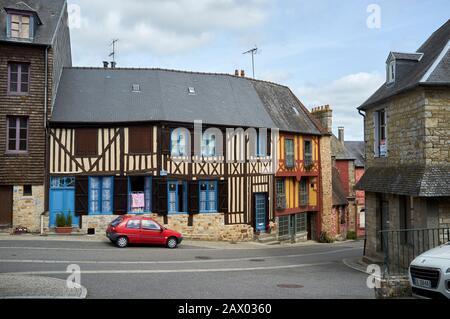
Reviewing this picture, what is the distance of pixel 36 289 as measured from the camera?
9.20 meters

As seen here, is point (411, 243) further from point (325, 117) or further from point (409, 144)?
point (325, 117)

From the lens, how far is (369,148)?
17.1m

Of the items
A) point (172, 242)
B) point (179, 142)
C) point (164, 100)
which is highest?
point (164, 100)

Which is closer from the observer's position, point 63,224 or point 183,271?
point 183,271

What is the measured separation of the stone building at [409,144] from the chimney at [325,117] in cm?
1198

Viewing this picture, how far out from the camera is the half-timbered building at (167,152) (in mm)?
20656

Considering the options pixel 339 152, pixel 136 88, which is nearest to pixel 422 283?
pixel 136 88

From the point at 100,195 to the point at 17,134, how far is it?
4.22 m

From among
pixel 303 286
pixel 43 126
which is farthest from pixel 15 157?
pixel 303 286

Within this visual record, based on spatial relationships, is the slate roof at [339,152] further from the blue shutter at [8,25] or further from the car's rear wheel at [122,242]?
the blue shutter at [8,25]

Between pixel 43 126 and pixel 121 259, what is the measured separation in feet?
27.6

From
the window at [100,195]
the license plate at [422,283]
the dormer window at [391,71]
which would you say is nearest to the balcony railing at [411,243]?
the license plate at [422,283]

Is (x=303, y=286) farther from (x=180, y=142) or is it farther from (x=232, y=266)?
(x=180, y=142)

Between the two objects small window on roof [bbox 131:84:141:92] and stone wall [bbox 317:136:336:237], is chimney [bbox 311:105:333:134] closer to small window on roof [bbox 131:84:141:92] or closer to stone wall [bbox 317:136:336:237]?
stone wall [bbox 317:136:336:237]
